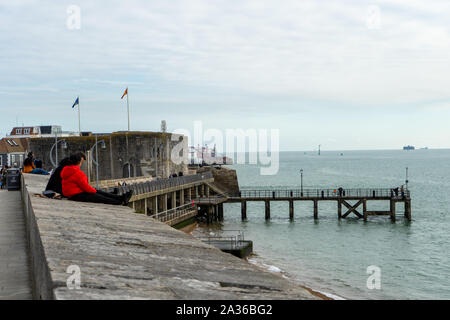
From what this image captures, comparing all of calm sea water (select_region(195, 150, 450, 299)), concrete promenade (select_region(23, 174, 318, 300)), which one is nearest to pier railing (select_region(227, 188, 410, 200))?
calm sea water (select_region(195, 150, 450, 299))

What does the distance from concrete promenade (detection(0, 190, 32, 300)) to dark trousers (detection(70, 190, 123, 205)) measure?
3.65ft

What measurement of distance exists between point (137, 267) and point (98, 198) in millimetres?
5234

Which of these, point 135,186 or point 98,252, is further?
point 135,186

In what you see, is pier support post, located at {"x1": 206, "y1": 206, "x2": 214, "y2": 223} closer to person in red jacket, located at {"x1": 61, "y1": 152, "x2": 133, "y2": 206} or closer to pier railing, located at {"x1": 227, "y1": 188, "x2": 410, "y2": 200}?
pier railing, located at {"x1": 227, "y1": 188, "x2": 410, "y2": 200}

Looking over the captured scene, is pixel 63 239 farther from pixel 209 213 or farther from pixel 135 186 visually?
pixel 209 213

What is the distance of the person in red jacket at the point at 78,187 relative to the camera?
834cm

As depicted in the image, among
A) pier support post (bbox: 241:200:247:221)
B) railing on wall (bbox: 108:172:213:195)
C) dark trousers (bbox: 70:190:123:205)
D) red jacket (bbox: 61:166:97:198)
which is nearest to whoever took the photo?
red jacket (bbox: 61:166:97:198)

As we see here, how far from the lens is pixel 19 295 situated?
4863 millimetres

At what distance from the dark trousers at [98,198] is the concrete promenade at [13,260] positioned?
1.11 meters

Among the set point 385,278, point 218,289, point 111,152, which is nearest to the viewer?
point 218,289

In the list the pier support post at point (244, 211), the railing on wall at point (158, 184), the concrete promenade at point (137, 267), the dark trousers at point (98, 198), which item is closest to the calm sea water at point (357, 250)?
the pier support post at point (244, 211)

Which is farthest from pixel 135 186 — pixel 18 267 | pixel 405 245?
pixel 18 267

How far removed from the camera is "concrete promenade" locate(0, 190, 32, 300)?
4996 mm
